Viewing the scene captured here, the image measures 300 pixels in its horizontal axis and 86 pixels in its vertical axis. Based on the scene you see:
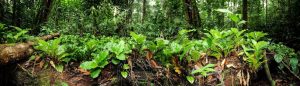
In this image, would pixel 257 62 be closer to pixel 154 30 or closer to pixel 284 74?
pixel 284 74

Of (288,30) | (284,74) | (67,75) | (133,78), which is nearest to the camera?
(133,78)

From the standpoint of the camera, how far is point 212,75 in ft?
12.3

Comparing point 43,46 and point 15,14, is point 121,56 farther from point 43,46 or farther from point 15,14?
point 15,14

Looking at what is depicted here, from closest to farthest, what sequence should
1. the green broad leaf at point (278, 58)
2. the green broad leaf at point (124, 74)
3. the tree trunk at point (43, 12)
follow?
the green broad leaf at point (124, 74) → the green broad leaf at point (278, 58) → the tree trunk at point (43, 12)

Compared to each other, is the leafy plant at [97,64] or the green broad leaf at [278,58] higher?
the leafy plant at [97,64]

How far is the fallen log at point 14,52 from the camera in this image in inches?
137

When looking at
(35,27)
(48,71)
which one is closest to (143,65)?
(48,71)

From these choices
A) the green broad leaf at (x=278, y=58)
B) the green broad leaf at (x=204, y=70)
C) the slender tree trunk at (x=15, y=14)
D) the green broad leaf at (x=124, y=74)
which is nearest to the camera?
the green broad leaf at (x=124, y=74)

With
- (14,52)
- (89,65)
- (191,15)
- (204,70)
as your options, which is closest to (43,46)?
(14,52)

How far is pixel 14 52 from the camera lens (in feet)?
11.9

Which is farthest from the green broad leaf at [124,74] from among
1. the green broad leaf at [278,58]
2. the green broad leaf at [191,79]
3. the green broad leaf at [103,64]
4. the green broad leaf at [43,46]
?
the green broad leaf at [278,58]

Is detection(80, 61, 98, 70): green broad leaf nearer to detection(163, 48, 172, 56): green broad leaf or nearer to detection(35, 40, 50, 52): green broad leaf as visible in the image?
detection(35, 40, 50, 52): green broad leaf

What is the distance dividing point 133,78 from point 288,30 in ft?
28.2

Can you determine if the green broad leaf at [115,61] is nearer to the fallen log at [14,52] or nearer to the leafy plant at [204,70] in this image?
the leafy plant at [204,70]
